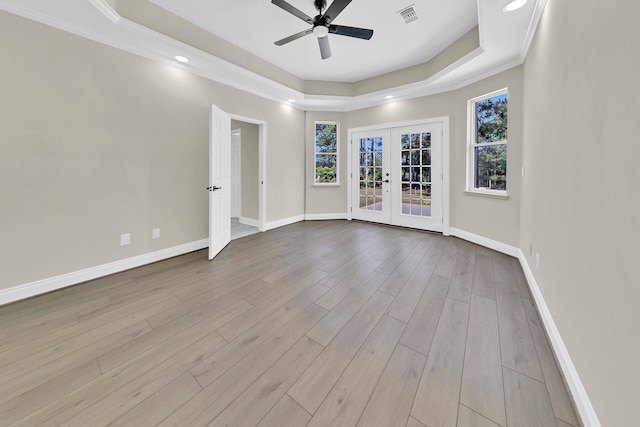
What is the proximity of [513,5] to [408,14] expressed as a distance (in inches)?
46.5

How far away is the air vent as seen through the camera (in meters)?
2.91

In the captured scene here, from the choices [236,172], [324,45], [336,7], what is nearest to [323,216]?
[236,172]

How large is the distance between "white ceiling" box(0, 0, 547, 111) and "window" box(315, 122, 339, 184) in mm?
1400

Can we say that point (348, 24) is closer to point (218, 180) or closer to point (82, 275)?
point (218, 180)

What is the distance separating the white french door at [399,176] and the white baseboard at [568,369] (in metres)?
2.82

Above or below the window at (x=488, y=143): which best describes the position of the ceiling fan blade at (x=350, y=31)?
above

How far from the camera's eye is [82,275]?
8.58 ft

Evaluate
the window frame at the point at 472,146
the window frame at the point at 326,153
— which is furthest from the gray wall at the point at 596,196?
the window frame at the point at 326,153

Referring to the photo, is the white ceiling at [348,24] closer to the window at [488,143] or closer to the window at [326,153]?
the window at [488,143]

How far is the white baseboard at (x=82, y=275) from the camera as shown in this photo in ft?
7.31

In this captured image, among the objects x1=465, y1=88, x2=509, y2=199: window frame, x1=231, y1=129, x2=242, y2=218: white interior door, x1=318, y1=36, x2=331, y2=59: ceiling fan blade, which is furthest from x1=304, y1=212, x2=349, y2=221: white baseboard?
x1=318, y1=36, x2=331, y2=59: ceiling fan blade

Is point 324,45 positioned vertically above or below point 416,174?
above

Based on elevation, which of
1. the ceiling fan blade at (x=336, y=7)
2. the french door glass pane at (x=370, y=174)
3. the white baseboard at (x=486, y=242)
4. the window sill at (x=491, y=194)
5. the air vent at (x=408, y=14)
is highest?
the air vent at (x=408, y=14)

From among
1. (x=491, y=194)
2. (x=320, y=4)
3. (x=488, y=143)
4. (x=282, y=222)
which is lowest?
(x=282, y=222)
